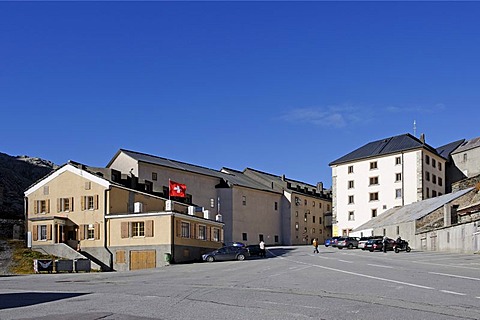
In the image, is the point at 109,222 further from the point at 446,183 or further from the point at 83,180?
the point at 446,183

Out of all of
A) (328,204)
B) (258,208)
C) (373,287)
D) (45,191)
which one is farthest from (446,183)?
(373,287)

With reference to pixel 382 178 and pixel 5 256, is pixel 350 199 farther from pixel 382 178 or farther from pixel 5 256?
pixel 5 256

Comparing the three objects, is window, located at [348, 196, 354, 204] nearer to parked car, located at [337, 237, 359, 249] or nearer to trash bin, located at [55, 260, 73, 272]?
parked car, located at [337, 237, 359, 249]

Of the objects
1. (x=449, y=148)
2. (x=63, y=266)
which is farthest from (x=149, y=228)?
(x=449, y=148)

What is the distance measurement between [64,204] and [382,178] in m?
48.7

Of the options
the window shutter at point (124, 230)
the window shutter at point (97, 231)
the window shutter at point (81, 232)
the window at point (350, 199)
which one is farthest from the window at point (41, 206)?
the window at point (350, 199)

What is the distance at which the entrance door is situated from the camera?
177 feet

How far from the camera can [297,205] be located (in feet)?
338

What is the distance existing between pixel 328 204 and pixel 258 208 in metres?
24.6

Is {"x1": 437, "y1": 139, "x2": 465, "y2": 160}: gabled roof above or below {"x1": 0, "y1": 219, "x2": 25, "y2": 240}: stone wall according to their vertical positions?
above

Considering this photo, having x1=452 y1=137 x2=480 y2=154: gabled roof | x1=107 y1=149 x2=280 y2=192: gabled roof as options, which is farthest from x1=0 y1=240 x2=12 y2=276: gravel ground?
x1=452 y1=137 x2=480 y2=154: gabled roof

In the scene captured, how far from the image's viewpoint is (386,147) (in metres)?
93.9

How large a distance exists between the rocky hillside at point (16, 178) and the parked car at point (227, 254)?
4035 cm

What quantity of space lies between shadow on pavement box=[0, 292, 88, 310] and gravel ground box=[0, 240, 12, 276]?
3485cm
